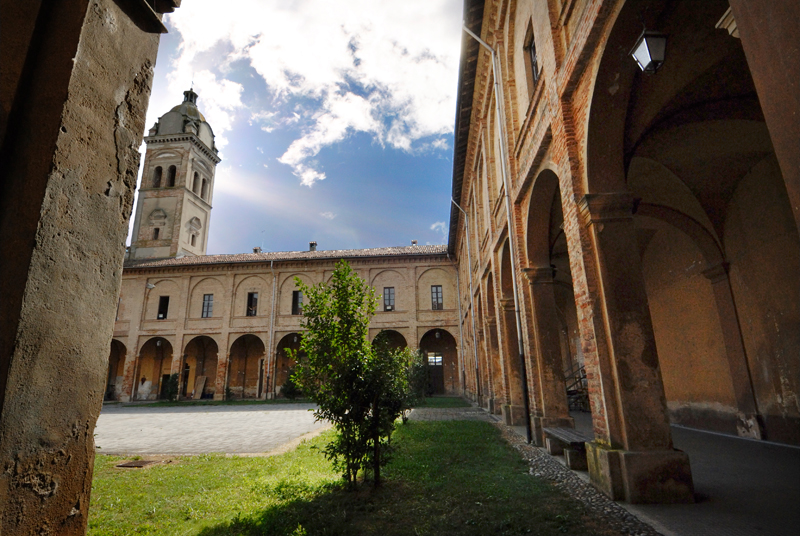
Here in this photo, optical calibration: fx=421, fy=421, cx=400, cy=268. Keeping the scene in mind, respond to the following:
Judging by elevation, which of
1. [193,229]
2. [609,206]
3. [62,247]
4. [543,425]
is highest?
[193,229]

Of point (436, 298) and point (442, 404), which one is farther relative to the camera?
point (436, 298)

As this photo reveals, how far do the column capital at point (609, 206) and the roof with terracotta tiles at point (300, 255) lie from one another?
21536 millimetres

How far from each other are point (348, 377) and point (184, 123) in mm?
38443

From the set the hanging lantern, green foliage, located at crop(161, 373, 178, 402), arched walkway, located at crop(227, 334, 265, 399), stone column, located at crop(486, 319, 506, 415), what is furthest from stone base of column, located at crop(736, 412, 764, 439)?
green foliage, located at crop(161, 373, 178, 402)

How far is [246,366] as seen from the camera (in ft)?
91.5

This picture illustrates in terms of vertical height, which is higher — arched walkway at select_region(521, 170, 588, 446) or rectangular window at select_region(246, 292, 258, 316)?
rectangular window at select_region(246, 292, 258, 316)

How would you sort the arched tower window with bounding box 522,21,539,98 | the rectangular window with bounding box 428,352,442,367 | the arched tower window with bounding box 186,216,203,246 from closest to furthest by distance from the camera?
the arched tower window with bounding box 522,21,539,98 → the rectangular window with bounding box 428,352,442,367 → the arched tower window with bounding box 186,216,203,246

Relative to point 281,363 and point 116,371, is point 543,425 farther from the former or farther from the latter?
point 116,371

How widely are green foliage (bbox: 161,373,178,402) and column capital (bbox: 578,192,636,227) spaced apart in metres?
26.4

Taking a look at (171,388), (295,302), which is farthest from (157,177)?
(171,388)

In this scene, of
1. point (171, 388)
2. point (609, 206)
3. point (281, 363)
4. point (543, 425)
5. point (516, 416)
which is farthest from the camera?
point (281, 363)

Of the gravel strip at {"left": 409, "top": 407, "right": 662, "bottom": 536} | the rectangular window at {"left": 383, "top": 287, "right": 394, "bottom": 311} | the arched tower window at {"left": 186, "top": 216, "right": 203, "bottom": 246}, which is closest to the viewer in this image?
the gravel strip at {"left": 409, "top": 407, "right": 662, "bottom": 536}

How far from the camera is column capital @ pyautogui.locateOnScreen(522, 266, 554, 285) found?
766cm

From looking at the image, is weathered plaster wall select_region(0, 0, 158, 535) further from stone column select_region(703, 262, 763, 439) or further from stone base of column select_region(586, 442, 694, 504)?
stone column select_region(703, 262, 763, 439)
